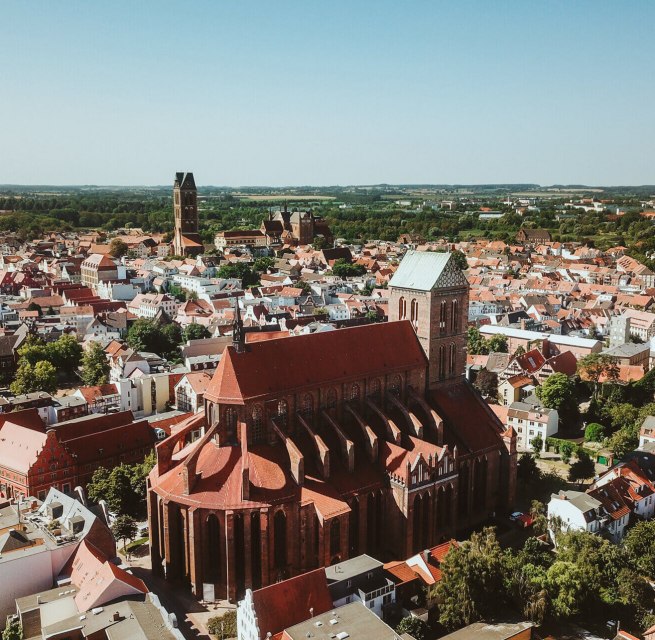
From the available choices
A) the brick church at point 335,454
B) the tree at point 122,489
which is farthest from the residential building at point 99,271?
the brick church at point 335,454

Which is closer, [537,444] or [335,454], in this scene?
[335,454]

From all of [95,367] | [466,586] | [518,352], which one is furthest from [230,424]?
[518,352]

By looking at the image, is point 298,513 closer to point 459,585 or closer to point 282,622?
point 282,622

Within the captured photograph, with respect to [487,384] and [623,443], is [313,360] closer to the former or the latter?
[623,443]

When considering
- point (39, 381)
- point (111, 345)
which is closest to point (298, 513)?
point (39, 381)

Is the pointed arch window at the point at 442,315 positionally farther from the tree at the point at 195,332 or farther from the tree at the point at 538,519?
the tree at the point at 195,332

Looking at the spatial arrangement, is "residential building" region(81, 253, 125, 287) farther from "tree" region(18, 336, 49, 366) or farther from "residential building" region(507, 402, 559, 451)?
"residential building" region(507, 402, 559, 451)
